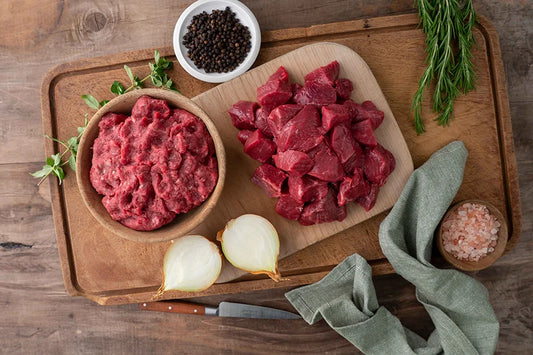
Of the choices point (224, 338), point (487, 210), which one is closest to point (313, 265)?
point (224, 338)

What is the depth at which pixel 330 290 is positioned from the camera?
2.81 meters

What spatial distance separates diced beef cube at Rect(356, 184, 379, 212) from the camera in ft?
8.66

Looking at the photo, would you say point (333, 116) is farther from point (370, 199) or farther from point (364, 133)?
point (370, 199)

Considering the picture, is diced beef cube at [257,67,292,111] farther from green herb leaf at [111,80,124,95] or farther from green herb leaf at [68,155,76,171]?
green herb leaf at [68,155,76,171]

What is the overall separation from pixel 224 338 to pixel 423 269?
1.49 m

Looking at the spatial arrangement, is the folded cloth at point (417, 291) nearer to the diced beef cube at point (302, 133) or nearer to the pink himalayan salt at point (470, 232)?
the pink himalayan salt at point (470, 232)

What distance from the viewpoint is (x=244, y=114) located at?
103 inches

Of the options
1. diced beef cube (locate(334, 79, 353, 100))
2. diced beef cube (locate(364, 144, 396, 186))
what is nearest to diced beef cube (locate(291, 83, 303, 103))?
diced beef cube (locate(334, 79, 353, 100))

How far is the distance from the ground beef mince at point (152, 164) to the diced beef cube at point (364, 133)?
86 centimetres

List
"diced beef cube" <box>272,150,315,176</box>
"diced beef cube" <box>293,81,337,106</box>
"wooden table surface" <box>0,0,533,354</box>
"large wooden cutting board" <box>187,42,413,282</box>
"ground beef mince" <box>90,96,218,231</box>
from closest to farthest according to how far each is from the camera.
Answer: "ground beef mince" <box>90,96,218,231</box>, "diced beef cube" <box>272,150,315,176</box>, "diced beef cube" <box>293,81,337,106</box>, "large wooden cutting board" <box>187,42,413,282</box>, "wooden table surface" <box>0,0,533,354</box>

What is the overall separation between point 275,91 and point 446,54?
1.08 m

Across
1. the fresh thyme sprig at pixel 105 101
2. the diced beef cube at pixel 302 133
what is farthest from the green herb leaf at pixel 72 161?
the diced beef cube at pixel 302 133

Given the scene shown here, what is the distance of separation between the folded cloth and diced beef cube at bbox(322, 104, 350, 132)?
1.95 ft

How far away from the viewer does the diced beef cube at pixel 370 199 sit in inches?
104
